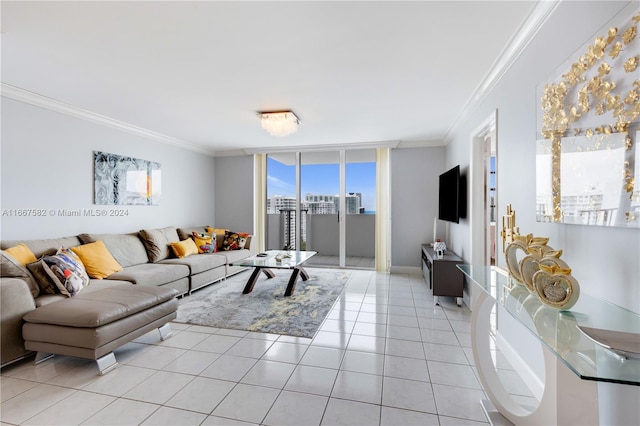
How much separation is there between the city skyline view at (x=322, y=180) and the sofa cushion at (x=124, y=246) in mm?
2857

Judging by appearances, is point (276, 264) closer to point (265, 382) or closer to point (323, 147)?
point (265, 382)

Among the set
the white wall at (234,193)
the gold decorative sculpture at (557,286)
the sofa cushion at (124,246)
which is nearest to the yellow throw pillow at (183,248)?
the sofa cushion at (124,246)


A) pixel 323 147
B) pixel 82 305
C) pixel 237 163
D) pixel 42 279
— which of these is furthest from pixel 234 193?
pixel 82 305

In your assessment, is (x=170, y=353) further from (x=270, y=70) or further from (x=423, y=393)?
(x=270, y=70)

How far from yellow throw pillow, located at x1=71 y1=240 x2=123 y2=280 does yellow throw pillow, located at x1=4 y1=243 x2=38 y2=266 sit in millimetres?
388

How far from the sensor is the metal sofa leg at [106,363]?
2.13 m

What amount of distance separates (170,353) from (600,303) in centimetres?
295

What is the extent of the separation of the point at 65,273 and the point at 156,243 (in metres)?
1.68

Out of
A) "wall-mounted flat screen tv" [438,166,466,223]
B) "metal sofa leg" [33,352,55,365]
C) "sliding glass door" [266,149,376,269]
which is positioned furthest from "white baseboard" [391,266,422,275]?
"metal sofa leg" [33,352,55,365]

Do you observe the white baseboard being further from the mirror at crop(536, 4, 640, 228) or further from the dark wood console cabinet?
the mirror at crop(536, 4, 640, 228)

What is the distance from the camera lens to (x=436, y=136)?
504 centimetres

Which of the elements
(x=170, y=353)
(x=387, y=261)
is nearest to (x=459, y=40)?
(x=170, y=353)

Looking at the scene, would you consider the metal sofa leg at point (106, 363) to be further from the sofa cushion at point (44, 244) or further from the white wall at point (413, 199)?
the white wall at point (413, 199)

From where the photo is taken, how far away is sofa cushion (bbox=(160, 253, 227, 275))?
4113 mm
